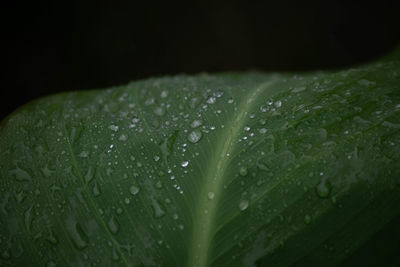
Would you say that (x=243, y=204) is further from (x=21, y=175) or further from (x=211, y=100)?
(x=21, y=175)

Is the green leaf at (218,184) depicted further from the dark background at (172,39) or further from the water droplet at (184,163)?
the dark background at (172,39)

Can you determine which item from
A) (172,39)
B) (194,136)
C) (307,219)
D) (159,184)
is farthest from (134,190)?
(172,39)

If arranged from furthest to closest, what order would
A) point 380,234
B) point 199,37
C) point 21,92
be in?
point 199,37, point 21,92, point 380,234

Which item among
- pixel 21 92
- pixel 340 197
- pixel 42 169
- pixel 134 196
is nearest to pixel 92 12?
pixel 21 92

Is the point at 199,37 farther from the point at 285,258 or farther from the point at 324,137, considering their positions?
the point at 285,258

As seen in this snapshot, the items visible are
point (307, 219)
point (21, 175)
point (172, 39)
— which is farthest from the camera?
point (172, 39)

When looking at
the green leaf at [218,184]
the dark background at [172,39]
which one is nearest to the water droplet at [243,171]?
the green leaf at [218,184]
